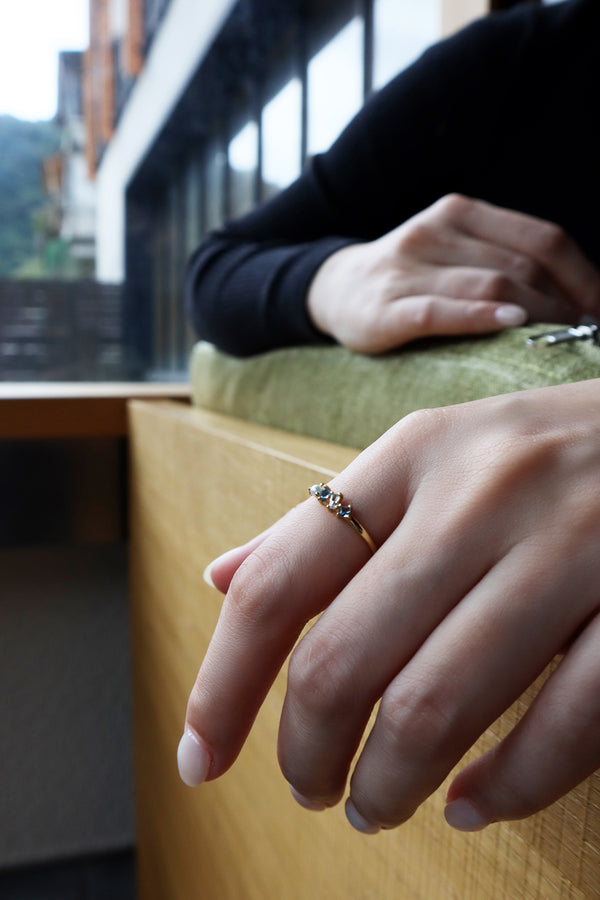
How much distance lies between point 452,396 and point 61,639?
1.02 m

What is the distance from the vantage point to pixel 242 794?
55 centimetres

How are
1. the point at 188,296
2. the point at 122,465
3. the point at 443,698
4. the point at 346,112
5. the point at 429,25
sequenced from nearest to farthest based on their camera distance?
1. the point at 443,698
2. the point at 188,296
3. the point at 122,465
4. the point at 429,25
5. the point at 346,112

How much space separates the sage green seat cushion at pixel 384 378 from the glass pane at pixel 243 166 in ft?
3.40

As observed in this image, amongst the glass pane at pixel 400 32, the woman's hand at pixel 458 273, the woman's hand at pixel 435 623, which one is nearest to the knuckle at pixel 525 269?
the woman's hand at pixel 458 273

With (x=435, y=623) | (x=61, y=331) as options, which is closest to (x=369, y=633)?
(x=435, y=623)

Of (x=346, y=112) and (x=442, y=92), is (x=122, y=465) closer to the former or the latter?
(x=442, y=92)

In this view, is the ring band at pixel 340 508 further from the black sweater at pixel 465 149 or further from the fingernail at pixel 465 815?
the black sweater at pixel 465 149

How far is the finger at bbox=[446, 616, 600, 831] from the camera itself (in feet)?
0.59

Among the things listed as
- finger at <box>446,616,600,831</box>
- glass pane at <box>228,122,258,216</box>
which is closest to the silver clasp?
finger at <box>446,616,600,831</box>

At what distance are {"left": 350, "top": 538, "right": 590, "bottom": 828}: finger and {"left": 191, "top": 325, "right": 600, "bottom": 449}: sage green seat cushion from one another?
182 millimetres

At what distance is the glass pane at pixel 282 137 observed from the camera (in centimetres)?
151

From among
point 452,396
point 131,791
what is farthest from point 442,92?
point 131,791

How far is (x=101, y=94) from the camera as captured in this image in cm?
151

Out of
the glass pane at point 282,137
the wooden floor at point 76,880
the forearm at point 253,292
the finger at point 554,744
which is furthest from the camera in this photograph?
the glass pane at point 282,137
